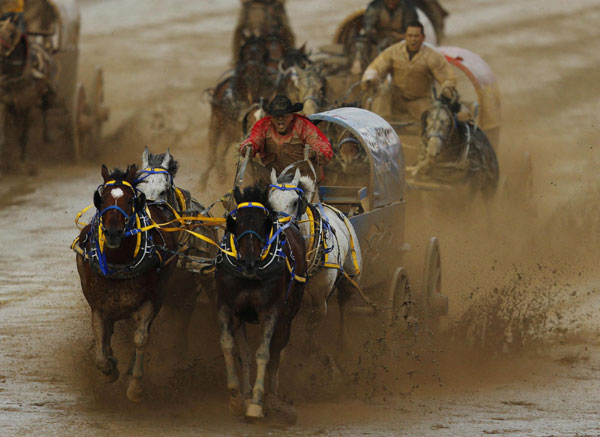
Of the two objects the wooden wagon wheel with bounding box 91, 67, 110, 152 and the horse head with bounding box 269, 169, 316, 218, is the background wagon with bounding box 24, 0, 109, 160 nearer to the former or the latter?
the wooden wagon wheel with bounding box 91, 67, 110, 152

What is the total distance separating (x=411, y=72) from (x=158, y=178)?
589 centimetres

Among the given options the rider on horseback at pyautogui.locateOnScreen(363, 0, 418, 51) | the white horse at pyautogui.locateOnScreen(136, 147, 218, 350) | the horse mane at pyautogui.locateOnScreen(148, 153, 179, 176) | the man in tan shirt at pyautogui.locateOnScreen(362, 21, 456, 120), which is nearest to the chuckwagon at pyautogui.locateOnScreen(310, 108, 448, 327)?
the white horse at pyautogui.locateOnScreen(136, 147, 218, 350)

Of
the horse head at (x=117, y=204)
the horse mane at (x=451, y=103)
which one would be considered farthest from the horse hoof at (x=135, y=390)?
the horse mane at (x=451, y=103)

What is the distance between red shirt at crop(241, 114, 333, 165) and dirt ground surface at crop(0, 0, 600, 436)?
4.08 ft

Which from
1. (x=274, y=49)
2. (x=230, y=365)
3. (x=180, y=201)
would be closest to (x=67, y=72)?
(x=274, y=49)

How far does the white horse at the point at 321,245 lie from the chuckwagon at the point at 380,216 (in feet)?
0.76

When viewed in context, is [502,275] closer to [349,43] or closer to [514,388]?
[514,388]

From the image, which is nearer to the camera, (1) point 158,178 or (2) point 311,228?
(2) point 311,228

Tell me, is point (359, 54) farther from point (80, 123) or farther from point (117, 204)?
point (117, 204)

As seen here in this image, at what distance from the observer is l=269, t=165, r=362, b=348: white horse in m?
7.88

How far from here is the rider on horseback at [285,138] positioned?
28.9 ft

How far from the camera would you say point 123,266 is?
24.5 ft

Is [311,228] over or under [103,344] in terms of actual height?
over

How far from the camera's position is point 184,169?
60.6ft
